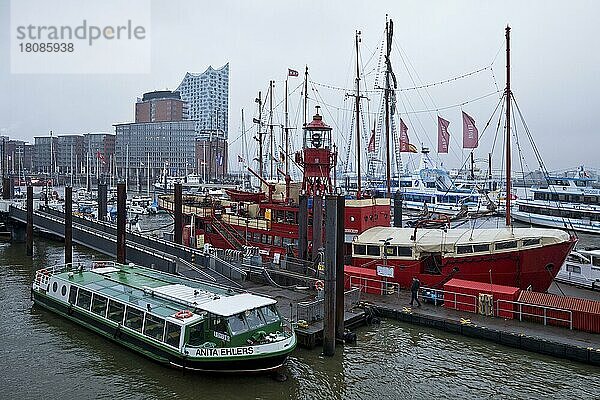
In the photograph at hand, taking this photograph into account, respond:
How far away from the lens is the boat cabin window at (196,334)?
62.0ft

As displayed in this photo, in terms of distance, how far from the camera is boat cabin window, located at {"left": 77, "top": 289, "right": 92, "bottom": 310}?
80.7ft

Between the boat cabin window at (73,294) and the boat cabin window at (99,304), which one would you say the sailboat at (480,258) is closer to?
the boat cabin window at (99,304)

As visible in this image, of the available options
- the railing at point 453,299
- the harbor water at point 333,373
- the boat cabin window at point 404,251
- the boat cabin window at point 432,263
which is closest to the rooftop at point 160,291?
the harbor water at point 333,373

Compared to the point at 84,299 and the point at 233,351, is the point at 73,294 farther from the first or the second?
the point at 233,351

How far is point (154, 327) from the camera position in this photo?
20406 mm

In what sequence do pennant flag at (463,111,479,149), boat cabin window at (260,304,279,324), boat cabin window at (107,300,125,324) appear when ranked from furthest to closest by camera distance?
pennant flag at (463,111,479,149) < boat cabin window at (107,300,125,324) < boat cabin window at (260,304,279,324)

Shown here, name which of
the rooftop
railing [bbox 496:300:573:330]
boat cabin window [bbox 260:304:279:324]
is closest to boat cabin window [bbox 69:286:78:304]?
the rooftop

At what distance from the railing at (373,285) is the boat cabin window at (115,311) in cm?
1297

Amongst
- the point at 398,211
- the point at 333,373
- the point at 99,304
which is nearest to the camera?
the point at 333,373

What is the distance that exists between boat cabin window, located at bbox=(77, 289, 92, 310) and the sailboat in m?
14.1

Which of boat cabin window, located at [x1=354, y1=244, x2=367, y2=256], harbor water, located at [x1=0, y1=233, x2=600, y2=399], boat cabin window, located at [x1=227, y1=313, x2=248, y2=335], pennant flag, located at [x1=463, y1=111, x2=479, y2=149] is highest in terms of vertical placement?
pennant flag, located at [x1=463, y1=111, x2=479, y2=149]

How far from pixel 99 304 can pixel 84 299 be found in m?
1.55

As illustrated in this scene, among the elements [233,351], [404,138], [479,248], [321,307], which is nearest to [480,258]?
[479,248]

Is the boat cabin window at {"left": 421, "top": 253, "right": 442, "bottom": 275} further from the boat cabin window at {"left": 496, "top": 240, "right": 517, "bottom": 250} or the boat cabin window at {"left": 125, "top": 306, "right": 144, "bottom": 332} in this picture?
the boat cabin window at {"left": 125, "top": 306, "right": 144, "bottom": 332}
